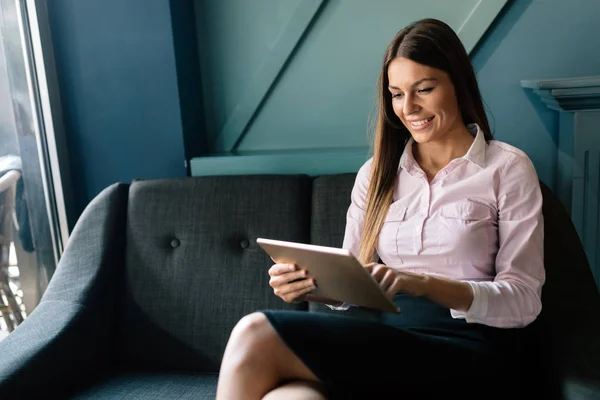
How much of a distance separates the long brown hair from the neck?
0.04 meters

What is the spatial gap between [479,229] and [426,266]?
0.46 ft

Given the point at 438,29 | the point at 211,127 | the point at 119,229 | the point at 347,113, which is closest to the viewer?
the point at 438,29

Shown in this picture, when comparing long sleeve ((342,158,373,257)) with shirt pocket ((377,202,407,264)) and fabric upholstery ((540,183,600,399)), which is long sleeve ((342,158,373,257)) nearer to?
shirt pocket ((377,202,407,264))

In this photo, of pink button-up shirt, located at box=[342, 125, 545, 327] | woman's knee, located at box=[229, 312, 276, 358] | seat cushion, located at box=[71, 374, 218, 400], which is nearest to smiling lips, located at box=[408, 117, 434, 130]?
pink button-up shirt, located at box=[342, 125, 545, 327]

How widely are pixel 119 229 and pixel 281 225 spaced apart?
1.59 ft

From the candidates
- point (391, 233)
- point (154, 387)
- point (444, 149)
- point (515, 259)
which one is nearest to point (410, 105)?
point (444, 149)

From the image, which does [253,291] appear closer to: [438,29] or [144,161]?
[144,161]

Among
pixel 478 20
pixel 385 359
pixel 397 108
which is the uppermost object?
pixel 478 20

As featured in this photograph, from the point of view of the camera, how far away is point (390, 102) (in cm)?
147

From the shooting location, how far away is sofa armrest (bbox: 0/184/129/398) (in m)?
1.46

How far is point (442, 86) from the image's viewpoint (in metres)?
1.35

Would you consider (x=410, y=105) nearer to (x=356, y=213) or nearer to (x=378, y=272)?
(x=356, y=213)

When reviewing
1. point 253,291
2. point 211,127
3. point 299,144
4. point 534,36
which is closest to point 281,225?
point 253,291

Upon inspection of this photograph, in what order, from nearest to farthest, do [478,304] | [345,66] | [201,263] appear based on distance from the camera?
[478,304] < [201,263] < [345,66]
